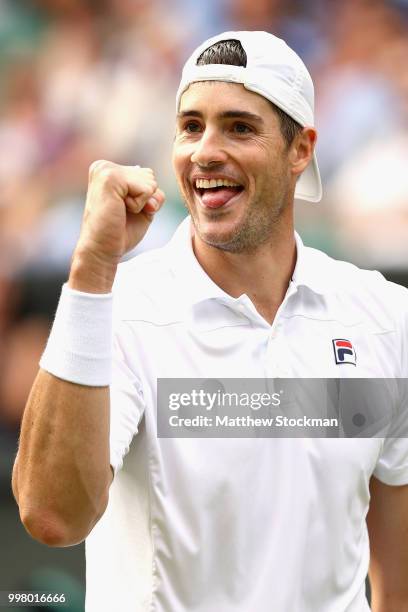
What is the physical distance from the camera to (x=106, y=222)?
1619mm

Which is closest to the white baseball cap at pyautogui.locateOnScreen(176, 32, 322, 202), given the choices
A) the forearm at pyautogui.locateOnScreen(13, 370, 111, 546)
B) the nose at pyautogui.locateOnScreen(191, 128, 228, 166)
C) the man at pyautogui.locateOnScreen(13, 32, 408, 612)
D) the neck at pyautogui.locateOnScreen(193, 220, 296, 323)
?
the man at pyautogui.locateOnScreen(13, 32, 408, 612)

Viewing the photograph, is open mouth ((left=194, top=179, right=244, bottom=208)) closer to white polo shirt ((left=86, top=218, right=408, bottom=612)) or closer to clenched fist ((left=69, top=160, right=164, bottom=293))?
white polo shirt ((left=86, top=218, right=408, bottom=612))

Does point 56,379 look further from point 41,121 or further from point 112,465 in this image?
point 41,121

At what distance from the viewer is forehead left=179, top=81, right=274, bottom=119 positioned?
6.75 ft

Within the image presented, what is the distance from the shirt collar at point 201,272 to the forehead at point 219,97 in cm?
28

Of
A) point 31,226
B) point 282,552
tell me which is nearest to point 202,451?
point 282,552

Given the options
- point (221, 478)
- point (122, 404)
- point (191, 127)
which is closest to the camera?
point (122, 404)

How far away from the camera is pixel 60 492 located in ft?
5.24

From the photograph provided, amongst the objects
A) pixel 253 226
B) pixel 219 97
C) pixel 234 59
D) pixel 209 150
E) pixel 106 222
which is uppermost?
pixel 234 59

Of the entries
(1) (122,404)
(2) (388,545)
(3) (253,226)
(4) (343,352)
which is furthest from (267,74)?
(2) (388,545)

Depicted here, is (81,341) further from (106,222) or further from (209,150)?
(209,150)

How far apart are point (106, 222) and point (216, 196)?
0.49 m

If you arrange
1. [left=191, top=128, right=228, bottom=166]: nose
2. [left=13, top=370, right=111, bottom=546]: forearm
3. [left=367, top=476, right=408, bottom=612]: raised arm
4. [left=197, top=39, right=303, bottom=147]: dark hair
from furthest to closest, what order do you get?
[left=367, top=476, right=408, bottom=612]: raised arm
[left=197, top=39, right=303, bottom=147]: dark hair
[left=191, top=128, right=228, bottom=166]: nose
[left=13, top=370, right=111, bottom=546]: forearm

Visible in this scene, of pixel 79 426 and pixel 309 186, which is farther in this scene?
pixel 309 186
